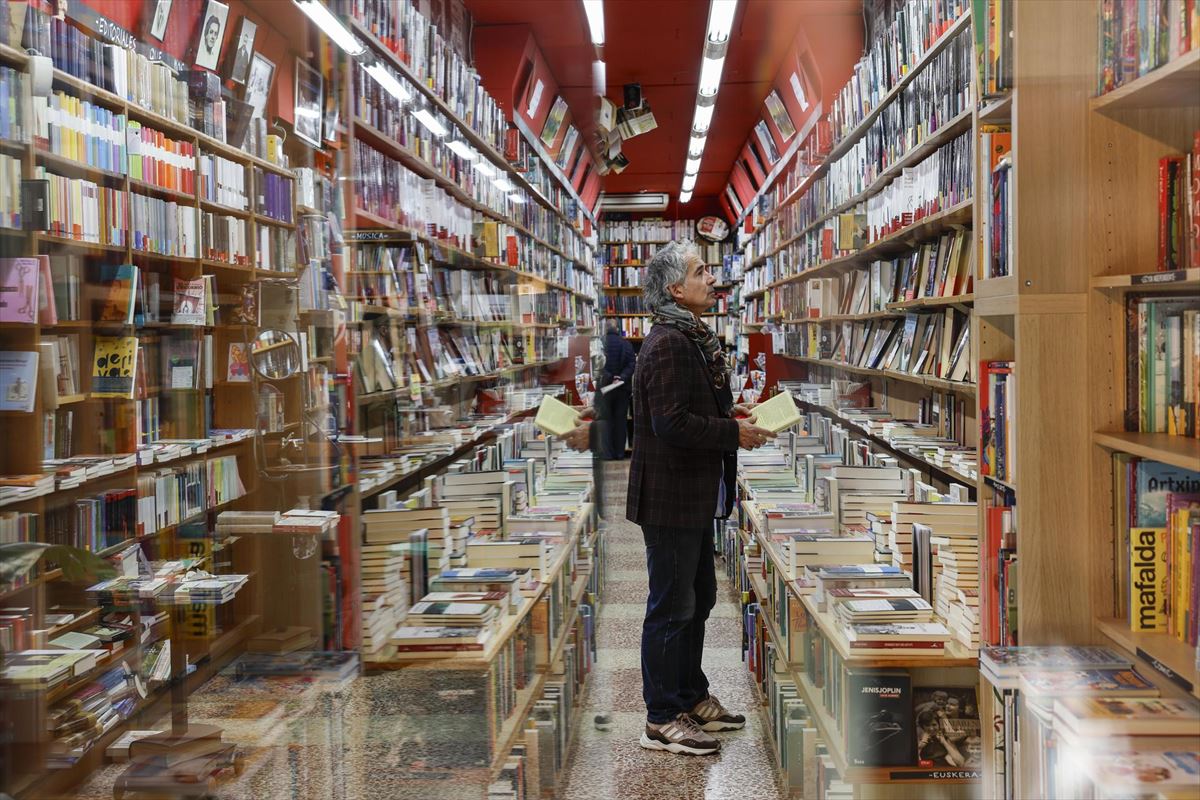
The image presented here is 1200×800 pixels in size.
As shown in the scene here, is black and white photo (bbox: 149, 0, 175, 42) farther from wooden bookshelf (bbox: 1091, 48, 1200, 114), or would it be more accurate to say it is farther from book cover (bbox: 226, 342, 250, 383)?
wooden bookshelf (bbox: 1091, 48, 1200, 114)

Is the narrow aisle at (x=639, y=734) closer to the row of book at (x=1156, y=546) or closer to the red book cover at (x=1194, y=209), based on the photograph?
the row of book at (x=1156, y=546)

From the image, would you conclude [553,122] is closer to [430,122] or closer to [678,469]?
[430,122]

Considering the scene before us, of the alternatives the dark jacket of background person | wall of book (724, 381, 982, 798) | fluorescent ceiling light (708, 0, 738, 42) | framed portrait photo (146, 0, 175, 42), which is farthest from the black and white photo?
the dark jacket of background person

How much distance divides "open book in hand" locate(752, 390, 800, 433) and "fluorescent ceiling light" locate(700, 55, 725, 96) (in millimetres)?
2990

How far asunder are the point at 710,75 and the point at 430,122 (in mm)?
3365

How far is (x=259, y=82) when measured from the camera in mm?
3762

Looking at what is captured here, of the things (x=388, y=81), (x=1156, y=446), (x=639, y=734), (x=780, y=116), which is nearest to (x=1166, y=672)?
(x=1156, y=446)

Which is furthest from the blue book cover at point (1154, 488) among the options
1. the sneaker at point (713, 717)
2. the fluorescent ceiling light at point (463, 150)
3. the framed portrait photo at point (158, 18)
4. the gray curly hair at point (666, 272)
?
the framed portrait photo at point (158, 18)

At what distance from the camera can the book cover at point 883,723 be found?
252 cm

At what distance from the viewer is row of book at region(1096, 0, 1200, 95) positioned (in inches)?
66.1

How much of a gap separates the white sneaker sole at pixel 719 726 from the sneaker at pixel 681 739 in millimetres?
169

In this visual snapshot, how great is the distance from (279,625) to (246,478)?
0.91 meters

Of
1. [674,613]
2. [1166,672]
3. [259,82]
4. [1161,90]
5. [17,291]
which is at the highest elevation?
[259,82]

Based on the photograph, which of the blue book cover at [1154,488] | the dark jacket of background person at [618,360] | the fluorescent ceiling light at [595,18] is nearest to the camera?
the blue book cover at [1154,488]
